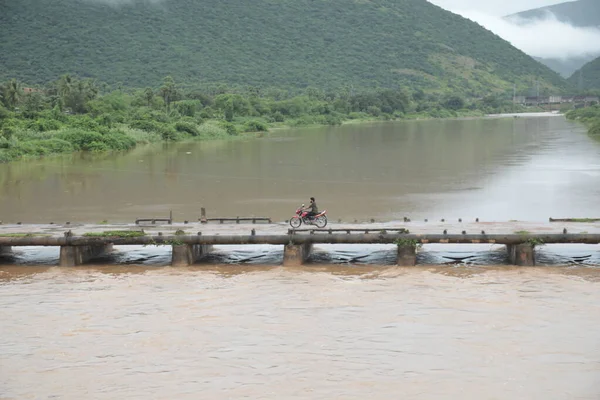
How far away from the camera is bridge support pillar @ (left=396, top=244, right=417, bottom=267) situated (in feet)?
74.0

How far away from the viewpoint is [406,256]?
74.3 feet

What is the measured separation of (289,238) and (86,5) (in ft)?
600

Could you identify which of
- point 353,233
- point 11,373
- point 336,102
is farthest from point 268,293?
point 336,102

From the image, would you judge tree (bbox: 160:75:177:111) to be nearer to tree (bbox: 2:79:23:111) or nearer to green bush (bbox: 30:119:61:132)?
tree (bbox: 2:79:23:111)

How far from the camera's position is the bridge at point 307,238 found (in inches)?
874

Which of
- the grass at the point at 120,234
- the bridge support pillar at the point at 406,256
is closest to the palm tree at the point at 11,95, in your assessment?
the grass at the point at 120,234

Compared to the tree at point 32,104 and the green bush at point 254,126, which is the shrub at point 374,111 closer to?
the green bush at point 254,126

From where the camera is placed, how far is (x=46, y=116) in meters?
73.2

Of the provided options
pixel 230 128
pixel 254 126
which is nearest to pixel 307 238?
pixel 230 128

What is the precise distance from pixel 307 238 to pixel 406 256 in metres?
2.86

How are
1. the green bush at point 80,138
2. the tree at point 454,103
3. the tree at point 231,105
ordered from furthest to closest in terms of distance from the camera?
the tree at point 454,103 < the tree at point 231,105 < the green bush at point 80,138

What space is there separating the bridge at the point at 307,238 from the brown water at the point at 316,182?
6.90 m

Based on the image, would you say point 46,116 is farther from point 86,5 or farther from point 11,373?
point 86,5

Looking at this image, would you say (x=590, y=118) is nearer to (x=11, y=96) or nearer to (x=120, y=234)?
(x=11, y=96)
